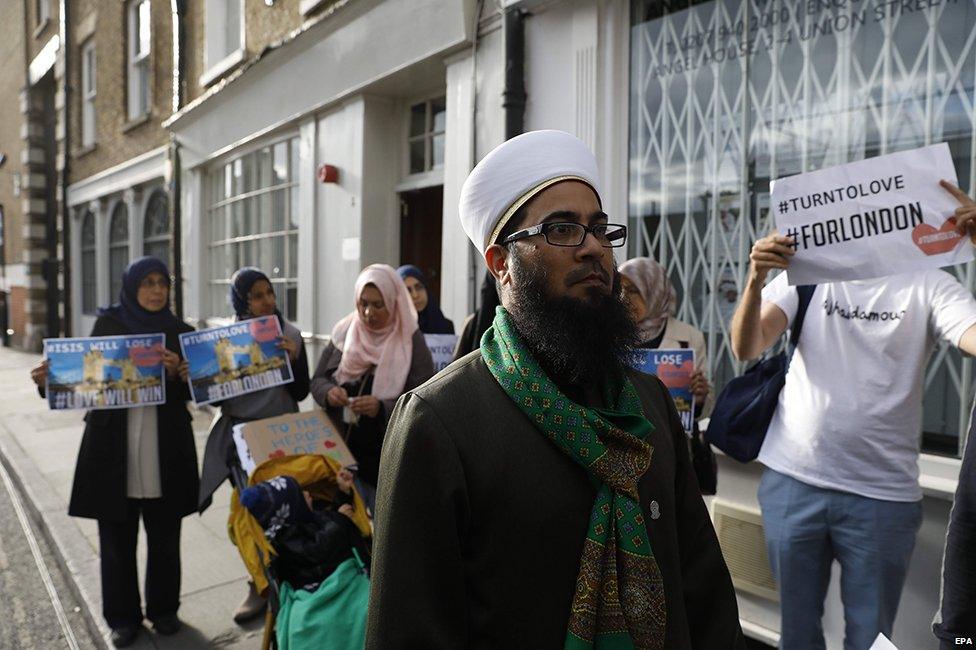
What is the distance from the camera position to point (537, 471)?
1.30 m

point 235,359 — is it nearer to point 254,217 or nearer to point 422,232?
point 422,232

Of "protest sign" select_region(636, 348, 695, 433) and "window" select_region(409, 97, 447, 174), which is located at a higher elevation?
"window" select_region(409, 97, 447, 174)

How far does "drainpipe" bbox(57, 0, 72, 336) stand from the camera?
14875 mm

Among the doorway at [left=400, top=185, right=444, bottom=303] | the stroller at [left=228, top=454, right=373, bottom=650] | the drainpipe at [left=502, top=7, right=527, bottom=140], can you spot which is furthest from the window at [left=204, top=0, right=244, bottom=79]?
the stroller at [left=228, top=454, right=373, bottom=650]

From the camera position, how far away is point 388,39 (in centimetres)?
598

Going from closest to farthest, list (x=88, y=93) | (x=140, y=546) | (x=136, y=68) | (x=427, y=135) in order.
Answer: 1. (x=140, y=546)
2. (x=427, y=135)
3. (x=136, y=68)
4. (x=88, y=93)

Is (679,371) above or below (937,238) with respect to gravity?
below

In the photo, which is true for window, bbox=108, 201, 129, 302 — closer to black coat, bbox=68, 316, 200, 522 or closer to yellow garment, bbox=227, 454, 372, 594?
black coat, bbox=68, 316, 200, 522

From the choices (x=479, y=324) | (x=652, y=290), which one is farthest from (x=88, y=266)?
(x=652, y=290)

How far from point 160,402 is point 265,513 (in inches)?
47.8

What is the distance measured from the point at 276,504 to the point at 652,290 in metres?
1.87

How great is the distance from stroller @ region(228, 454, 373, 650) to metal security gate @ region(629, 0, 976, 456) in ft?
7.11

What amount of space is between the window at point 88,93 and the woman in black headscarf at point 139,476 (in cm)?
1288

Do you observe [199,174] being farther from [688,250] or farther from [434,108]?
[688,250]
